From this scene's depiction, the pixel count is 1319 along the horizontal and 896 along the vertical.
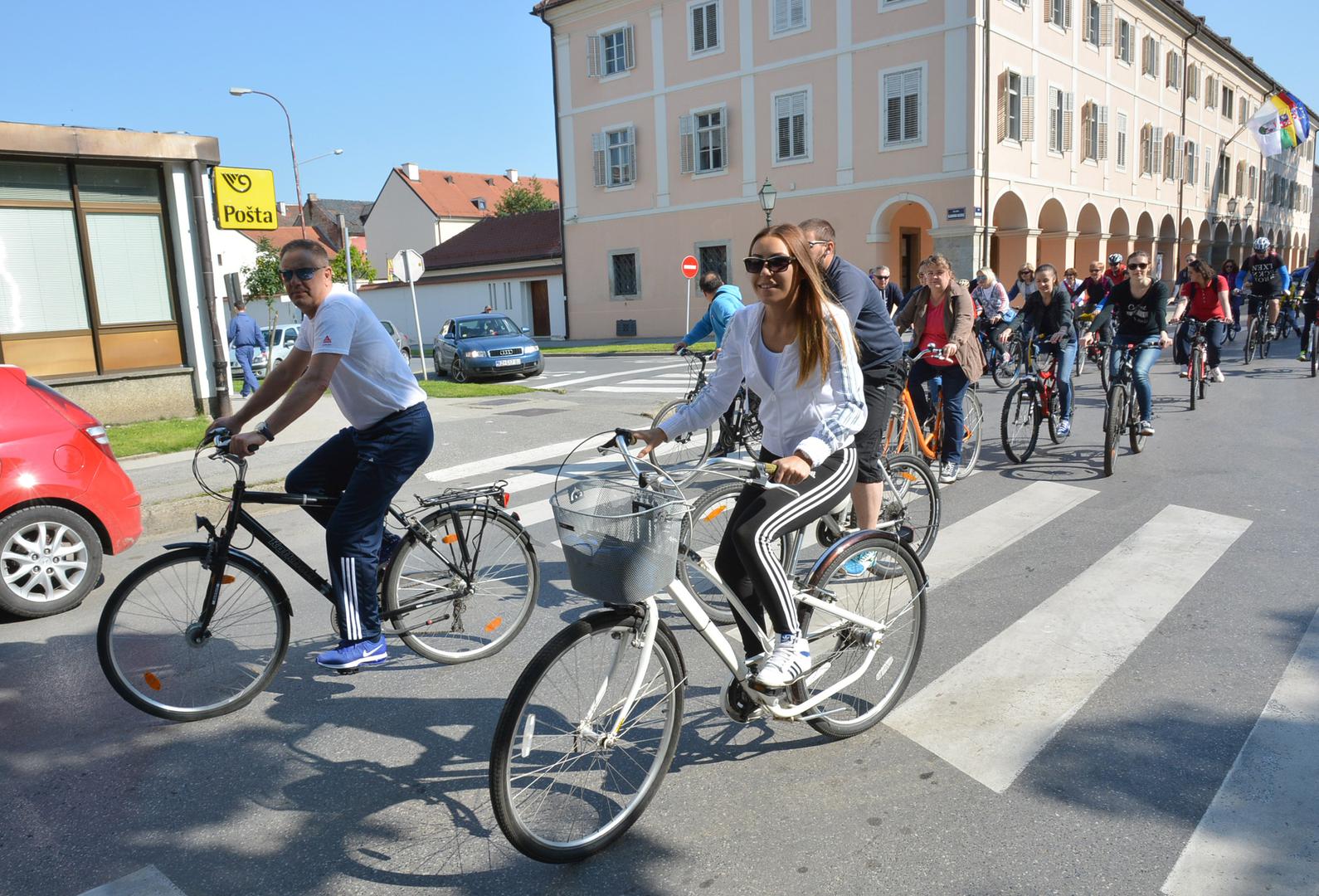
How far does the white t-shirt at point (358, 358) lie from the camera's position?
3.87 meters

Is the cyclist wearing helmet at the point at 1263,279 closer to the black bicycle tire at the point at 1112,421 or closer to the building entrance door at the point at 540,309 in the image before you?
the black bicycle tire at the point at 1112,421

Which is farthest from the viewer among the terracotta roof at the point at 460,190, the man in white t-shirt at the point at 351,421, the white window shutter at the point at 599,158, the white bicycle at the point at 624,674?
the terracotta roof at the point at 460,190

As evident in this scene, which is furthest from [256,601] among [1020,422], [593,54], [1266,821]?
[593,54]

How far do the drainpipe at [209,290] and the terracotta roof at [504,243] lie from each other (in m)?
27.7

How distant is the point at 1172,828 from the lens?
2.95 m

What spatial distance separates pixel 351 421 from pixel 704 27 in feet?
96.6

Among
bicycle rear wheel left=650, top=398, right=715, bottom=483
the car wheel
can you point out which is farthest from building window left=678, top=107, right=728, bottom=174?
the car wheel

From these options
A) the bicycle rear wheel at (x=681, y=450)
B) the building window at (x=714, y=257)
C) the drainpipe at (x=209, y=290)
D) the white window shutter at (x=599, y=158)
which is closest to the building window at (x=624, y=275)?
the white window shutter at (x=599, y=158)

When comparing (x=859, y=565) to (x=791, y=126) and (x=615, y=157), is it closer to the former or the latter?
(x=791, y=126)

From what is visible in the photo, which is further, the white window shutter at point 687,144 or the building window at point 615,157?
the building window at point 615,157

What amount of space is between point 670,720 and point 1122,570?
3.67 meters

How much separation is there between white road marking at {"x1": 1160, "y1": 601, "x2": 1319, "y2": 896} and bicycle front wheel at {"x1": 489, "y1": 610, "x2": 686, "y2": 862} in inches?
61.2

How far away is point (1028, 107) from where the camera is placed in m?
27.2

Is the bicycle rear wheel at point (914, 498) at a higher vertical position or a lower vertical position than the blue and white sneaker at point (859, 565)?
lower
